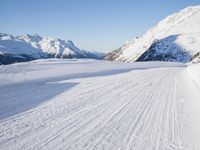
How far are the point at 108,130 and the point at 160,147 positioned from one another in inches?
65.1

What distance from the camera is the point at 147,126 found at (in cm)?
962

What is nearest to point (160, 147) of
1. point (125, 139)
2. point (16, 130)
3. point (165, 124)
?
point (125, 139)

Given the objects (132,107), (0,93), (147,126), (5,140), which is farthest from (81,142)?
(0,93)

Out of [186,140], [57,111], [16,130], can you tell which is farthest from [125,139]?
[57,111]

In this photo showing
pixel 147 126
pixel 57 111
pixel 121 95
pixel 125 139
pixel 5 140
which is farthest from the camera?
pixel 121 95

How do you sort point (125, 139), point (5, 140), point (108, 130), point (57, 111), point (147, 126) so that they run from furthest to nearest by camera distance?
point (57, 111), point (147, 126), point (108, 130), point (125, 139), point (5, 140)

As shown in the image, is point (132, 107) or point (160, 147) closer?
point (160, 147)

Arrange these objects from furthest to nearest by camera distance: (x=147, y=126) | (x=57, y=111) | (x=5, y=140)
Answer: (x=57, y=111) < (x=147, y=126) < (x=5, y=140)

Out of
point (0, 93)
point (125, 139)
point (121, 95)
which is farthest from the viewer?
point (121, 95)

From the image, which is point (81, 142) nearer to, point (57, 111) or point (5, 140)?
point (5, 140)

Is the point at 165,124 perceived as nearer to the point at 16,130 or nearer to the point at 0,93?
the point at 16,130

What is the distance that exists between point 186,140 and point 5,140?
4.37 m

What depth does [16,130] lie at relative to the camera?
8406mm

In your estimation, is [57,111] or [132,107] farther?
[132,107]
